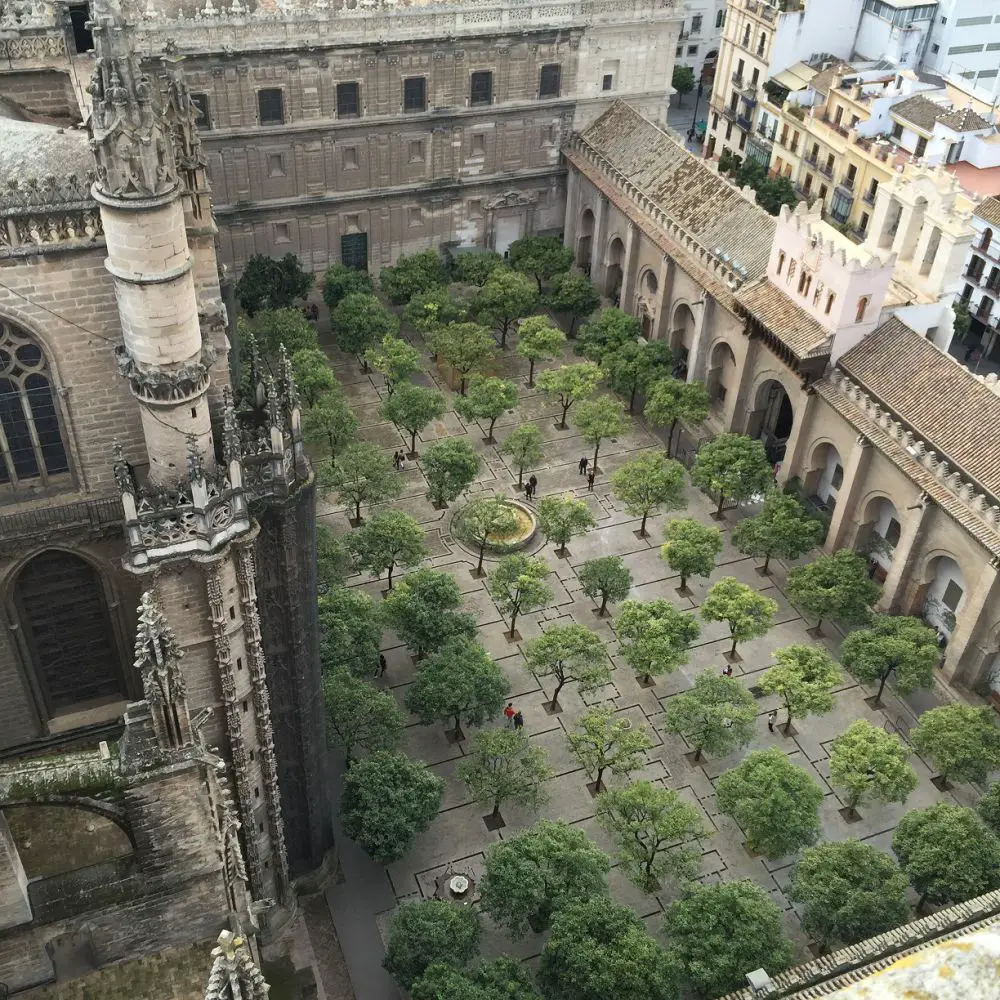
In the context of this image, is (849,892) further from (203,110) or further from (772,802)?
(203,110)

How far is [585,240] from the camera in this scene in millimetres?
88062

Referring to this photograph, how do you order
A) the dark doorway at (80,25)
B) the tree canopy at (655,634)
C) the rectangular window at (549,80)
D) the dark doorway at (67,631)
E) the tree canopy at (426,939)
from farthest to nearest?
the rectangular window at (549,80), the tree canopy at (655,634), the dark doorway at (80,25), the tree canopy at (426,939), the dark doorway at (67,631)

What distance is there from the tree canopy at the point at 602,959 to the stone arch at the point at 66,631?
16477 millimetres

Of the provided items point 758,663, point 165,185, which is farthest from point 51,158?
point 758,663

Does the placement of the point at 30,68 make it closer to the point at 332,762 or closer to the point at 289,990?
the point at 332,762

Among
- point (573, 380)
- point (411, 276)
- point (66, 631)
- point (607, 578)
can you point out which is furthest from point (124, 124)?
point (411, 276)

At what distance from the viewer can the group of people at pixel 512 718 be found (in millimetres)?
52444

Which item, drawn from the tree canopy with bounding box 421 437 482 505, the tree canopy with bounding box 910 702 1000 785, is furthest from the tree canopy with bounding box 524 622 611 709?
the tree canopy with bounding box 910 702 1000 785

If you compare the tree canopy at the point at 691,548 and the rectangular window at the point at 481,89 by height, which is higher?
the rectangular window at the point at 481,89

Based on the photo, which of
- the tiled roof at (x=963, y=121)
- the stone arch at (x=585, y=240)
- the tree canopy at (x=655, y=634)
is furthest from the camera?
the stone arch at (x=585, y=240)

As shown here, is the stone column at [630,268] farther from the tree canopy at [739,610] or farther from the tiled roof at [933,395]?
the tree canopy at [739,610]

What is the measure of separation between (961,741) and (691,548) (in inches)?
603

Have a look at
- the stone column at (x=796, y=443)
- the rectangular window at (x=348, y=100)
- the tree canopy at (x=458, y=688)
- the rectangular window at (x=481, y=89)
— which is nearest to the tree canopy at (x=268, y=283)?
the rectangular window at (x=348, y=100)

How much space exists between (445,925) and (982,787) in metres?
25.4
